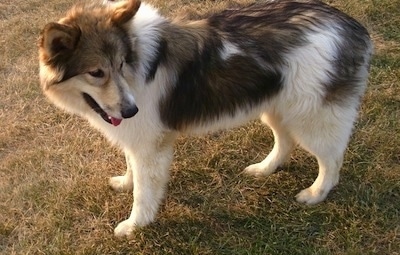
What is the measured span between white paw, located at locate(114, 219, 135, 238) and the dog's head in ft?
2.78

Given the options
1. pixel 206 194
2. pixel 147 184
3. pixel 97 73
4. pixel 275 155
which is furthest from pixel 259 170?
pixel 97 73

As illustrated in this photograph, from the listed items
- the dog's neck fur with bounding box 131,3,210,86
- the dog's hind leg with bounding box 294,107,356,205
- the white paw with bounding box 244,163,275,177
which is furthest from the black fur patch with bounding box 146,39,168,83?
the white paw with bounding box 244,163,275,177

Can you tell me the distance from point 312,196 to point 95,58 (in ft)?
5.94

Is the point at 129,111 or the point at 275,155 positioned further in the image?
A: the point at 275,155

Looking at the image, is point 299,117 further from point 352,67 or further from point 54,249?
point 54,249

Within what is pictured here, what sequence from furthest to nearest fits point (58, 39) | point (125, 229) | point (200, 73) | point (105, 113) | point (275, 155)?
1. point (275, 155)
2. point (125, 229)
3. point (200, 73)
4. point (105, 113)
5. point (58, 39)

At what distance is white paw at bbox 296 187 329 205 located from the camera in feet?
10.9

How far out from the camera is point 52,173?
12.3 feet

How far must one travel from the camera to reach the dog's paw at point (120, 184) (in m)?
3.52

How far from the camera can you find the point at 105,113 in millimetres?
2684

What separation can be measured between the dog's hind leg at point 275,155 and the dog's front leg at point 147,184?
830mm

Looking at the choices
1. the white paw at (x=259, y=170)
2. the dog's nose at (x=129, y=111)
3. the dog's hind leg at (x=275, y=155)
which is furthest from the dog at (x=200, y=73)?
the white paw at (x=259, y=170)

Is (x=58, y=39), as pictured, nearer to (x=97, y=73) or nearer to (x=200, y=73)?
(x=97, y=73)

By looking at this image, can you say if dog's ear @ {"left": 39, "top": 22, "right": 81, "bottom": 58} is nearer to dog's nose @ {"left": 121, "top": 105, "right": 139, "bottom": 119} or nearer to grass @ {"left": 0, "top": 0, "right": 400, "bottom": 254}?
dog's nose @ {"left": 121, "top": 105, "right": 139, "bottom": 119}
